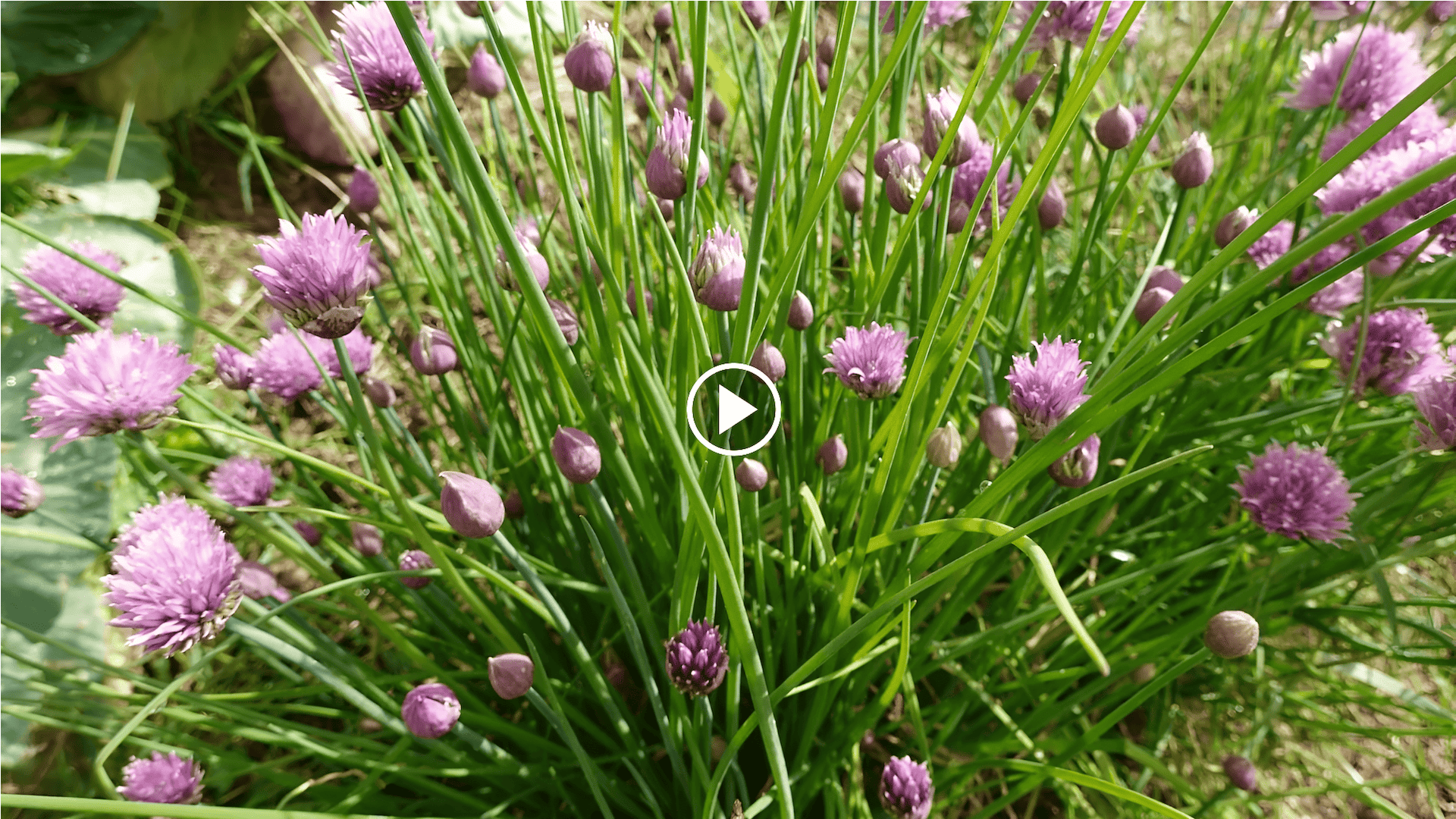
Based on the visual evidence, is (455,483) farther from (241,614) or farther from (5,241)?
(5,241)

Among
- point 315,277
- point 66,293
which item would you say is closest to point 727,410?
point 315,277

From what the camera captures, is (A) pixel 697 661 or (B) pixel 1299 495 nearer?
(A) pixel 697 661

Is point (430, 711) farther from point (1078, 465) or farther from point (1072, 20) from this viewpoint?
point (1072, 20)

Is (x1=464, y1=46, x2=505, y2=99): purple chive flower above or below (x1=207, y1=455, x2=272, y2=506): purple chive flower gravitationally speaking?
above

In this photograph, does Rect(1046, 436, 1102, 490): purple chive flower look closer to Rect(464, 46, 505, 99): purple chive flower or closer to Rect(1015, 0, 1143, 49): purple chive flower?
Rect(1015, 0, 1143, 49): purple chive flower

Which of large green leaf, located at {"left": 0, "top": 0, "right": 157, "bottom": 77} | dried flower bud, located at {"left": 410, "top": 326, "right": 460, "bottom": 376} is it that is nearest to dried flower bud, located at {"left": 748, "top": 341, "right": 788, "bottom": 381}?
dried flower bud, located at {"left": 410, "top": 326, "right": 460, "bottom": 376}

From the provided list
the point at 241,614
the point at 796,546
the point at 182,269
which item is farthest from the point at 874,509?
the point at 182,269

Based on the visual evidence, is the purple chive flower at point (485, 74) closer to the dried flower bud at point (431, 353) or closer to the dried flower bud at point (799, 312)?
the dried flower bud at point (431, 353)

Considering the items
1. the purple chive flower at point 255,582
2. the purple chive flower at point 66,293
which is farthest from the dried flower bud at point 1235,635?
the purple chive flower at point 66,293
